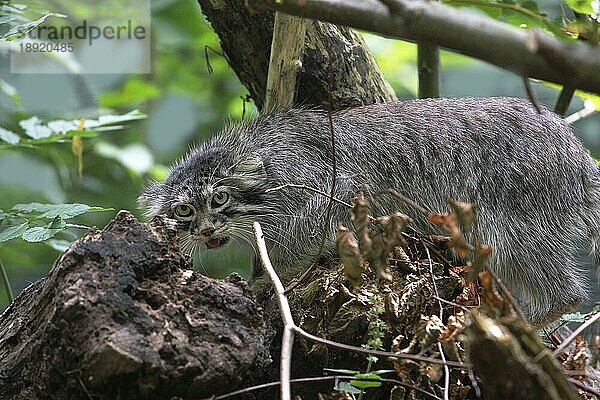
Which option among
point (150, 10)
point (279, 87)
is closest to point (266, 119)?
point (279, 87)

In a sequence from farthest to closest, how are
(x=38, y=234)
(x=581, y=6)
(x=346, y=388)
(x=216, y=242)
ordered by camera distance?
1. (x=216, y=242)
2. (x=38, y=234)
3. (x=581, y=6)
4. (x=346, y=388)

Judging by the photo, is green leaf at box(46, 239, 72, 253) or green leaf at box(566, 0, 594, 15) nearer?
green leaf at box(566, 0, 594, 15)

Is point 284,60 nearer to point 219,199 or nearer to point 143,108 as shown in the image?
point 219,199

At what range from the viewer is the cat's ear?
3469 millimetres

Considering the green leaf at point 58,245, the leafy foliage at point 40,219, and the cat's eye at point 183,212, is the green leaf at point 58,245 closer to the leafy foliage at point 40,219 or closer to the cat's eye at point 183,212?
the leafy foliage at point 40,219

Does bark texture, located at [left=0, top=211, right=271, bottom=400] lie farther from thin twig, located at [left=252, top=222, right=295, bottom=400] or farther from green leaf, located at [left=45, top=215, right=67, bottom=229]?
green leaf, located at [left=45, top=215, right=67, bottom=229]

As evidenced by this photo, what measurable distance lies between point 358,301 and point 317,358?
228mm

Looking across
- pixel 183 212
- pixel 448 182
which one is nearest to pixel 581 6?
pixel 448 182

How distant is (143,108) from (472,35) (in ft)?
18.8

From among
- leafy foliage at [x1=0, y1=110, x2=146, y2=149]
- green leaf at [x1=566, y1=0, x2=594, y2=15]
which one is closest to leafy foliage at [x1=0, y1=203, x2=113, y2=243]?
leafy foliage at [x1=0, y1=110, x2=146, y2=149]

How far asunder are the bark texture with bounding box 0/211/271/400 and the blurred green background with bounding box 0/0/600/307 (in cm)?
263

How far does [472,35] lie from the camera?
4.16ft

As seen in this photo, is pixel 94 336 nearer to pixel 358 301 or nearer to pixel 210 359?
pixel 210 359

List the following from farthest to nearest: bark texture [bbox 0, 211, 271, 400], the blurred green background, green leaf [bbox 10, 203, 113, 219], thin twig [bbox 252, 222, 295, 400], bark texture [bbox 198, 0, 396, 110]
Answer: the blurred green background → bark texture [bbox 198, 0, 396, 110] → green leaf [bbox 10, 203, 113, 219] → bark texture [bbox 0, 211, 271, 400] → thin twig [bbox 252, 222, 295, 400]
